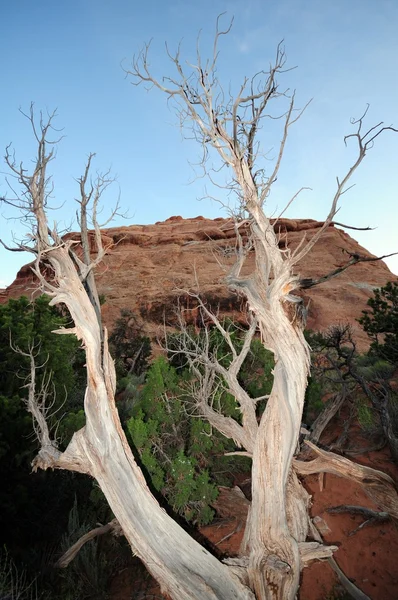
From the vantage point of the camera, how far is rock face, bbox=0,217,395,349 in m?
26.9

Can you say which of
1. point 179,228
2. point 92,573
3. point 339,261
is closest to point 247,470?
point 92,573

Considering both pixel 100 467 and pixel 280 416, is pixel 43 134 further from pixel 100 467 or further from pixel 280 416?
pixel 280 416

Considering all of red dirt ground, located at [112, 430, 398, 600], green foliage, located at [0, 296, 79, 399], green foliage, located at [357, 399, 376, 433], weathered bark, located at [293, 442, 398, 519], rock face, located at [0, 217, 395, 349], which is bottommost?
red dirt ground, located at [112, 430, 398, 600]

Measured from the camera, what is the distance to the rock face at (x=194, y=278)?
26906 millimetres

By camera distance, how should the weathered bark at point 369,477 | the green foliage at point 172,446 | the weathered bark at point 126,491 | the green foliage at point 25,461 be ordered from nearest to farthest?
the weathered bark at point 126,491 → the weathered bark at point 369,477 → the green foliage at point 25,461 → the green foliage at point 172,446

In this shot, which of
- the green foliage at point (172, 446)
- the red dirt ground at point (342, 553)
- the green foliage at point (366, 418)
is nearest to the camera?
the red dirt ground at point (342, 553)

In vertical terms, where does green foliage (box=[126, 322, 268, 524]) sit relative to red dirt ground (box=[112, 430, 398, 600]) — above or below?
above

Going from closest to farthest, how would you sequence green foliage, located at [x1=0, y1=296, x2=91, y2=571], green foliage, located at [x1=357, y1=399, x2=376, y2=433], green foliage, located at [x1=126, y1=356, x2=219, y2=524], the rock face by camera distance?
green foliage, located at [x1=0, y1=296, x2=91, y2=571], green foliage, located at [x1=126, y1=356, x2=219, y2=524], green foliage, located at [x1=357, y1=399, x2=376, y2=433], the rock face

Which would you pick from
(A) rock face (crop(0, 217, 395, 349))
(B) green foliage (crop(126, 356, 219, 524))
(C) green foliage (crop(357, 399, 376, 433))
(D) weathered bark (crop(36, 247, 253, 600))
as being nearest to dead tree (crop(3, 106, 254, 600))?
(D) weathered bark (crop(36, 247, 253, 600))

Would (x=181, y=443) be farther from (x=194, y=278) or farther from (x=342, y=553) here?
(x=194, y=278)

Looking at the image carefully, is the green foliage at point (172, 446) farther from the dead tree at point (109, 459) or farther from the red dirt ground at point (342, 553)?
the dead tree at point (109, 459)

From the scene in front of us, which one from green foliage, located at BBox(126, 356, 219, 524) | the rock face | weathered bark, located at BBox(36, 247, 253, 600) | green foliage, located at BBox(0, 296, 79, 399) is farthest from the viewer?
the rock face

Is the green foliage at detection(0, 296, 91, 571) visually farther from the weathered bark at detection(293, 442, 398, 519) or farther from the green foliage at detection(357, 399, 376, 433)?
the green foliage at detection(357, 399, 376, 433)

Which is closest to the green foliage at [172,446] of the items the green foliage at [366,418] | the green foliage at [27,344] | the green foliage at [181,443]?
the green foliage at [181,443]
